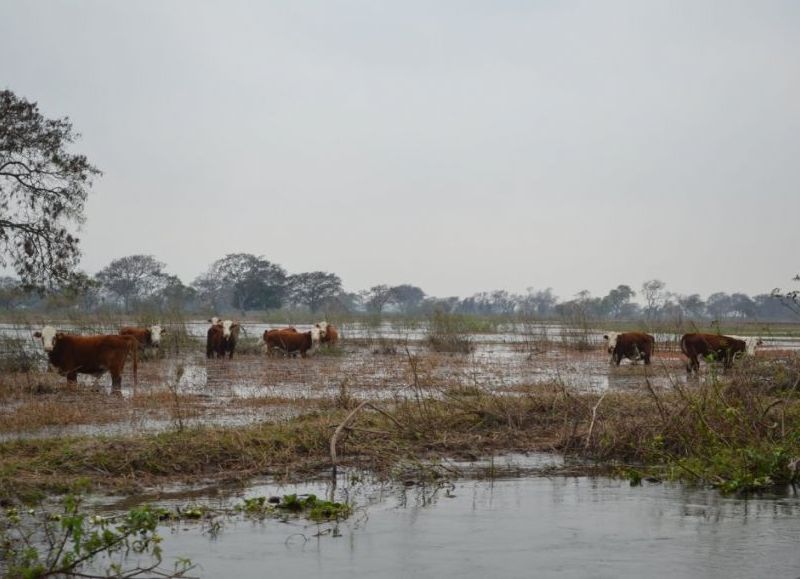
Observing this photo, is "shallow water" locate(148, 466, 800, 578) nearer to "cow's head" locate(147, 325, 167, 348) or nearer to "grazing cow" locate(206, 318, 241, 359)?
"cow's head" locate(147, 325, 167, 348)

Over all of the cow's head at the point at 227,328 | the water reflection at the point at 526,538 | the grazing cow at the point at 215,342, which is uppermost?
the cow's head at the point at 227,328

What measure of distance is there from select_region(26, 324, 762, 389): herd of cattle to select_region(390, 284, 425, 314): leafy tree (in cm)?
7981

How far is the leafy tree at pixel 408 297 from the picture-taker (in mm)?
108562

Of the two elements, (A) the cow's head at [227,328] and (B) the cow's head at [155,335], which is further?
(A) the cow's head at [227,328]

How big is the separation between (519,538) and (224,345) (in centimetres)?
1919

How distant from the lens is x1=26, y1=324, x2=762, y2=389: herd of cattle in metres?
15.6

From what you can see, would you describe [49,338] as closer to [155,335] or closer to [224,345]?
[155,335]

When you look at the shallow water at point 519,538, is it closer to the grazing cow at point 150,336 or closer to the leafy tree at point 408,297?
the grazing cow at point 150,336

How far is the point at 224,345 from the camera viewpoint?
80.7 feet

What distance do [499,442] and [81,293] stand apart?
575 inches

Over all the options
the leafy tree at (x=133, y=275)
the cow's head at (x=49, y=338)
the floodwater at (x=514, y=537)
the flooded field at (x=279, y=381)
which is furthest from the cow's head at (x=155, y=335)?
the leafy tree at (x=133, y=275)

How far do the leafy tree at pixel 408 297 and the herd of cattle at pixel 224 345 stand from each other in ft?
262

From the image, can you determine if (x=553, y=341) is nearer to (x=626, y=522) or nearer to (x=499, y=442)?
(x=499, y=442)

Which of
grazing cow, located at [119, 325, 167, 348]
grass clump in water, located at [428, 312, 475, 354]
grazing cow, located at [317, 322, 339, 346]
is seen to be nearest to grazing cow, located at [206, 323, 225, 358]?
grazing cow, located at [119, 325, 167, 348]
